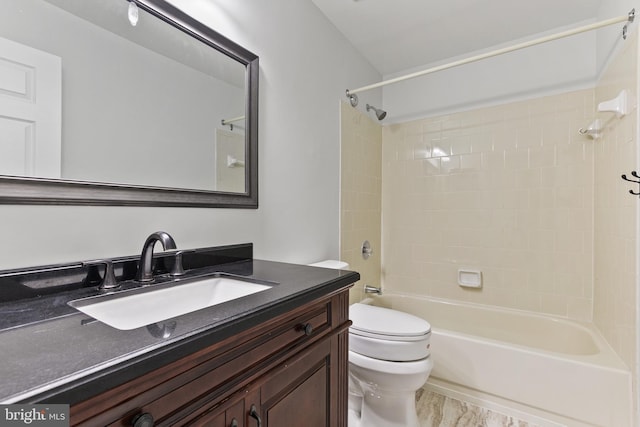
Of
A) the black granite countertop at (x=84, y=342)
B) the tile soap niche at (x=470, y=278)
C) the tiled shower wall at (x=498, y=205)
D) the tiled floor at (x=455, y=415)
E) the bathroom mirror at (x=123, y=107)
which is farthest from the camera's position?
the tile soap niche at (x=470, y=278)

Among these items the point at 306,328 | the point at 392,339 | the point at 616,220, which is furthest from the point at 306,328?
the point at 616,220

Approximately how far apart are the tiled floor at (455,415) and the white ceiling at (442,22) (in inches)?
92.1

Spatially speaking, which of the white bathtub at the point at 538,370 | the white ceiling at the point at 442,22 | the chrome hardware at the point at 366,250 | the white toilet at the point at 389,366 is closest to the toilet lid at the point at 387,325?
the white toilet at the point at 389,366

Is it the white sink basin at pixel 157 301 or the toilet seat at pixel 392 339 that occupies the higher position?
the white sink basin at pixel 157 301

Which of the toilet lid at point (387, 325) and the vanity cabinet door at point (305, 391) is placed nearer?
the vanity cabinet door at point (305, 391)

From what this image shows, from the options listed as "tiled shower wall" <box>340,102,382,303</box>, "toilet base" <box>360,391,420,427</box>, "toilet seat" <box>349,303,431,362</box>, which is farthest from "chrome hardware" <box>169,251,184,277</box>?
"tiled shower wall" <box>340,102,382,303</box>

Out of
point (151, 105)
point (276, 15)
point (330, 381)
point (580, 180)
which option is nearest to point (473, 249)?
point (580, 180)

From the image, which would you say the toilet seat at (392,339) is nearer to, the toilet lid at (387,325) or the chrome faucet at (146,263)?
the toilet lid at (387,325)

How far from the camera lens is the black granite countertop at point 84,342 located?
375 mm

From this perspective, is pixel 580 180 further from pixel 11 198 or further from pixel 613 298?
pixel 11 198

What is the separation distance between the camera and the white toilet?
1.41 m

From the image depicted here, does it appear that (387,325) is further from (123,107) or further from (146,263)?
(123,107)

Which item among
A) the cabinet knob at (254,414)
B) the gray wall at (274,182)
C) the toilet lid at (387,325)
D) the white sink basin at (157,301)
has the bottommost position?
the toilet lid at (387,325)

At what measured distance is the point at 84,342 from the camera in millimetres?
486
